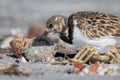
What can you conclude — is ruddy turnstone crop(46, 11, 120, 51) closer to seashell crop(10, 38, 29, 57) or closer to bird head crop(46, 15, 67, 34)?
bird head crop(46, 15, 67, 34)

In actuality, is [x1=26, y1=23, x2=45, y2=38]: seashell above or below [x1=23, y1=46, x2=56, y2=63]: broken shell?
below

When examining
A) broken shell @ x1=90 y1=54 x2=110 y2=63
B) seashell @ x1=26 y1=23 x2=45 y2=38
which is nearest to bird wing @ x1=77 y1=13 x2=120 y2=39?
broken shell @ x1=90 y1=54 x2=110 y2=63

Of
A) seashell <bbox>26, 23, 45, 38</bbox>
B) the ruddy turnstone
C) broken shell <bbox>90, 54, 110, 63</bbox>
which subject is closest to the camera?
broken shell <bbox>90, 54, 110, 63</bbox>

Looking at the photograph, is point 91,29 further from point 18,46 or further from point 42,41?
point 18,46

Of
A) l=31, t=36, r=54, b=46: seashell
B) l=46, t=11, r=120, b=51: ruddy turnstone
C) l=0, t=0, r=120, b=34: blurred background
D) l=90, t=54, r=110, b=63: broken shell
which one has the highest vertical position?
l=46, t=11, r=120, b=51: ruddy turnstone

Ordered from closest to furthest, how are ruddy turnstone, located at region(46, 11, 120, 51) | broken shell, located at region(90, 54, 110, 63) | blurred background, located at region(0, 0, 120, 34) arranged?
broken shell, located at region(90, 54, 110, 63), ruddy turnstone, located at region(46, 11, 120, 51), blurred background, located at region(0, 0, 120, 34)

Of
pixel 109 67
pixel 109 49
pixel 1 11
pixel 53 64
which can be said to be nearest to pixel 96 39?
pixel 109 49

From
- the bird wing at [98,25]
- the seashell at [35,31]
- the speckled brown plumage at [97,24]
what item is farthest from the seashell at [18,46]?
the seashell at [35,31]
